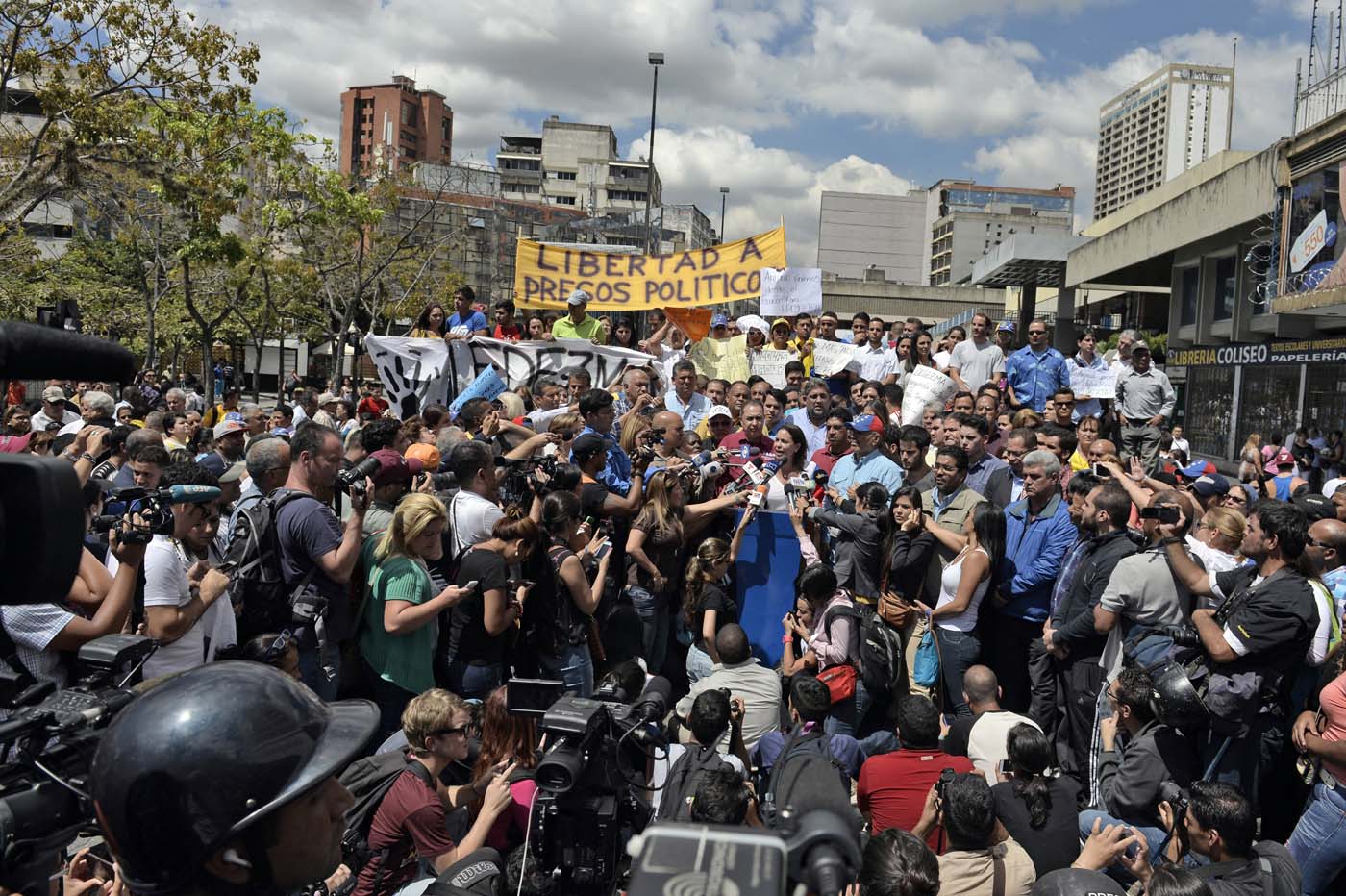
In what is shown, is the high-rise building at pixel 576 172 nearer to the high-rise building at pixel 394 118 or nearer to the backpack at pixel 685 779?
the high-rise building at pixel 394 118

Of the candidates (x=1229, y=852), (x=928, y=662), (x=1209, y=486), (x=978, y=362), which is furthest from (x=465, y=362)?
(x=1229, y=852)

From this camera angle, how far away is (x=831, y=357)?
11.9 metres

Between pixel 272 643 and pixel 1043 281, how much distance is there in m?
34.5

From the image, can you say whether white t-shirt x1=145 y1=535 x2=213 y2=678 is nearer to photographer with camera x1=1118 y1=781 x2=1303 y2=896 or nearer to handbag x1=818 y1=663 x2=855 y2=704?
handbag x1=818 y1=663 x2=855 y2=704

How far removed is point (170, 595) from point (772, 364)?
858 cm

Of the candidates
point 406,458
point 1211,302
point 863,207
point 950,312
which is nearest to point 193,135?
point 406,458

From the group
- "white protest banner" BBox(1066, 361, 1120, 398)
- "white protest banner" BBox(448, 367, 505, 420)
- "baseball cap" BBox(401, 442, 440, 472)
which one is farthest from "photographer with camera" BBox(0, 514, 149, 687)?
"white protest banner" BBox(1066, 361, 1120, 398)

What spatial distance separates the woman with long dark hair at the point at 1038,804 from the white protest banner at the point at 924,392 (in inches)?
219

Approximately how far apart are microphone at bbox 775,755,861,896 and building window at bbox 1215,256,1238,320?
2604cm

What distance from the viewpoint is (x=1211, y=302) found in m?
25.6

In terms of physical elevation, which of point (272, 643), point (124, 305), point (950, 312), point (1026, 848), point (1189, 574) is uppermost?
point (950, 312)

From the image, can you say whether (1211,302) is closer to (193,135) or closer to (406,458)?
(193,135)

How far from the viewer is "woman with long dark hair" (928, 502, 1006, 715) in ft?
20.4

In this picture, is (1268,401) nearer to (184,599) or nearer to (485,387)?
(485,387)
